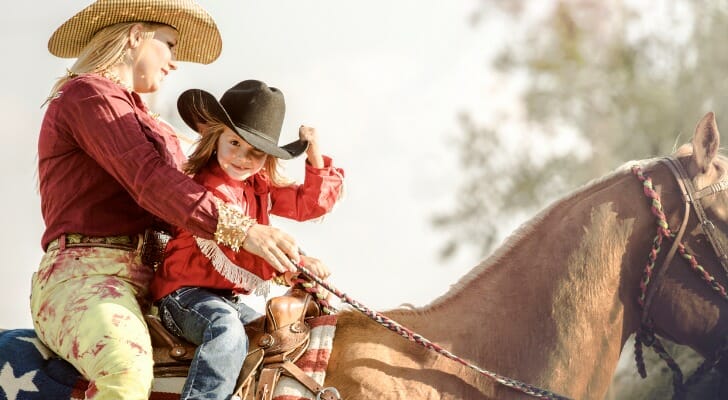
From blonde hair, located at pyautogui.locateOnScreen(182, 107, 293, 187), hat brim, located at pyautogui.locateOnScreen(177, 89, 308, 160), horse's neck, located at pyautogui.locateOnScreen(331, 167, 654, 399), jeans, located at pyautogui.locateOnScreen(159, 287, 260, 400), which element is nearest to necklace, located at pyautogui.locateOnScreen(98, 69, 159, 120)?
hat brim, located at pyautogui.locateOnScreen(177, 89, 308, 160)

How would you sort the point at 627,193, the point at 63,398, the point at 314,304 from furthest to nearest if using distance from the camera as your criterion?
the point at 627,193, the point at 314,304, the point at 63,398

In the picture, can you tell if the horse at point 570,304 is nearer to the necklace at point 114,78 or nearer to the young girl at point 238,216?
the young girl at point 238,216

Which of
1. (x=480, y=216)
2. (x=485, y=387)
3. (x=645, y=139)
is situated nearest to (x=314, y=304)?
(x=485, y=387)

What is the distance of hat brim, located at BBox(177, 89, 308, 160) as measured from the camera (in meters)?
4.45

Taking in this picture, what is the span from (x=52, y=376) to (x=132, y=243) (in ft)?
2.37

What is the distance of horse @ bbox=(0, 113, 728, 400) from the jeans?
21.0 inches

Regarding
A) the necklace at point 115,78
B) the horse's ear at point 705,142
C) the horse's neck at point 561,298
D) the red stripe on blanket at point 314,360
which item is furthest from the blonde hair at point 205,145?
the horse's ear at point 705,142

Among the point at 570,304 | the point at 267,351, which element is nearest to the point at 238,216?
the point at 267,351

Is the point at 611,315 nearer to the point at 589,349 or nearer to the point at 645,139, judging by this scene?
the point at 589,349

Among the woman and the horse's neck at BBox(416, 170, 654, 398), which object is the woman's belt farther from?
the horse's neck at BBox(416, 170, 654, 398)

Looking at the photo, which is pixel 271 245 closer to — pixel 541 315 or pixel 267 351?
pixel 267 351

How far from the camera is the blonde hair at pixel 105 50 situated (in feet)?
15.7

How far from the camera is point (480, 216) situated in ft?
67.9

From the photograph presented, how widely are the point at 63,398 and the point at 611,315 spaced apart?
267cm
